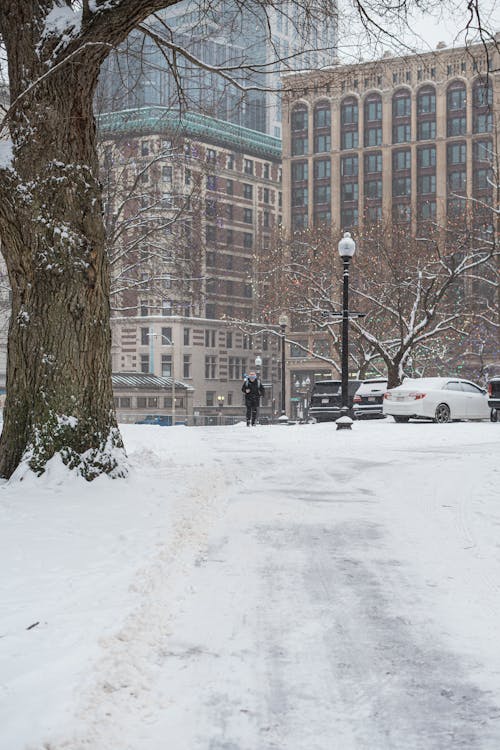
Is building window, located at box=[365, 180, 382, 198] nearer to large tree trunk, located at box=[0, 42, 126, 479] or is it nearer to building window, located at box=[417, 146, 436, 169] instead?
building window, located at box=[417, 146, 436, 169]

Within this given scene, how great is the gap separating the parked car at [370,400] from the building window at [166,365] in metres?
57.9

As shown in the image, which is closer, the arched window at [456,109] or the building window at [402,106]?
the arched window at [456,109]

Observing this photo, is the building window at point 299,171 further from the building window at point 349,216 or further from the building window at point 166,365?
the building window at point 166,365

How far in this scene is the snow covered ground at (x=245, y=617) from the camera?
3.45 metres

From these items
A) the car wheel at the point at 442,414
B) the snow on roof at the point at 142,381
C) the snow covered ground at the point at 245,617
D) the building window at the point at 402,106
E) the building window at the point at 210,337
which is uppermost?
the building window at the point at 402,106

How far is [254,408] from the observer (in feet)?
83.2

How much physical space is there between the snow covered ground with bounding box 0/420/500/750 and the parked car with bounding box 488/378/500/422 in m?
16.3

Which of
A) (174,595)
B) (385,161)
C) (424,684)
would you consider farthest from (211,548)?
(385,161)

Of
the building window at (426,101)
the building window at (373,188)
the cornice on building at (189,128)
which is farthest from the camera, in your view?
the building window at (373,188)

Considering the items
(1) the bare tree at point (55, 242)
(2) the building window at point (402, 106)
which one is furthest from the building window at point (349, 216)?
(1) the bare tree at point (55, 242)

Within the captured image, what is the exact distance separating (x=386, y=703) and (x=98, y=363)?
6272mm

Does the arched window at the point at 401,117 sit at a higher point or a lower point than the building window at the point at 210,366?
higher

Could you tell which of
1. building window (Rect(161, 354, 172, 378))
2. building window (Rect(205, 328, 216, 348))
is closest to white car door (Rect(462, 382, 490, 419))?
building window (Rect(161, 354, 172, 378))

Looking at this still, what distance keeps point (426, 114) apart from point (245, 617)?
301 ft
